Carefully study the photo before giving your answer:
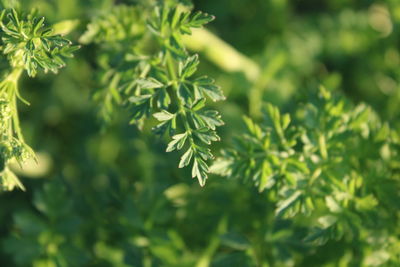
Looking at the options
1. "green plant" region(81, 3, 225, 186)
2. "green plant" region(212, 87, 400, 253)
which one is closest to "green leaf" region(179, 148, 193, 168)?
"green plant" region(81, 3, 225, 186)

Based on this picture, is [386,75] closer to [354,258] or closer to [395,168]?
[395,168]

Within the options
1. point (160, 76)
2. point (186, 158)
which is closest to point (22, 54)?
point (160, 76)

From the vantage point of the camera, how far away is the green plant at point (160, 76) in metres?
1.42

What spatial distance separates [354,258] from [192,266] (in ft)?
2.03

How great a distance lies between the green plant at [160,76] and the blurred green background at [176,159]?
11cm

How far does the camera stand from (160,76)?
1589mm

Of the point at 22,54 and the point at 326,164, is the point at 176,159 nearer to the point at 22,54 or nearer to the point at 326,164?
the point at 326,164

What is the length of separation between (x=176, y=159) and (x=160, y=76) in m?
0.72

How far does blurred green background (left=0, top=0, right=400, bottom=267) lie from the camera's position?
197cm

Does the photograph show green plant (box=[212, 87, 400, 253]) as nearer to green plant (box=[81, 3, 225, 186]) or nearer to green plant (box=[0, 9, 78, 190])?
green plant (box=[81, 3, 225, 186])

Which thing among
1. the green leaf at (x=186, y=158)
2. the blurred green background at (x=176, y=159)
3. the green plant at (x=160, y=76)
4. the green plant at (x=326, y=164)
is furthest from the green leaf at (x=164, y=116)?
the blurred green background at (x=176, y=159)

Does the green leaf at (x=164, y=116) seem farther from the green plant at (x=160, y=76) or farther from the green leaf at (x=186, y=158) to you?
the green leaf at (x=186, y=158)

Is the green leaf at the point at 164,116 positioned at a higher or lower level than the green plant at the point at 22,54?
lower

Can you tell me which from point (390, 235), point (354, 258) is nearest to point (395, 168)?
point (390, 235)
